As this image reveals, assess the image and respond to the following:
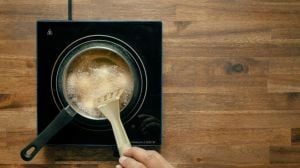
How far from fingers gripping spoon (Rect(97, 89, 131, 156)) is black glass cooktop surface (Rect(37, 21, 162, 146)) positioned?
0.18 ft

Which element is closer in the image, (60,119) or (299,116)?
(60,119)

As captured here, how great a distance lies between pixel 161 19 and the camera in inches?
35.4

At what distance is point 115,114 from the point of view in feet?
2.66

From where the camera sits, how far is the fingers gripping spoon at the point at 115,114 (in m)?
0.78

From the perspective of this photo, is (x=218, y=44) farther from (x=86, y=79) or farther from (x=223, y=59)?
(x=86, y=79)

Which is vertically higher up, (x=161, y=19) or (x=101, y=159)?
(x=161, y=19)

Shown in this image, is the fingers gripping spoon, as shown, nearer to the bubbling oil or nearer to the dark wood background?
the bubbling oil

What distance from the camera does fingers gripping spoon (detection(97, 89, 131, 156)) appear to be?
78cm

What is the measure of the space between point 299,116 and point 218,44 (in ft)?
0.86

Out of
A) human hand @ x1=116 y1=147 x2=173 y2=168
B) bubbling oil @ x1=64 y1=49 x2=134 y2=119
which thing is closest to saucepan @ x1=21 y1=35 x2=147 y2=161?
bubbling oil @ x1=64 y1=49 x2=134 y2=119

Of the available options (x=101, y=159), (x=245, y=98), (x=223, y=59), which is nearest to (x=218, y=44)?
(x=223, y=59)

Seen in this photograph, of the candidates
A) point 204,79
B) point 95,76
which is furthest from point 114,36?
point 204,79

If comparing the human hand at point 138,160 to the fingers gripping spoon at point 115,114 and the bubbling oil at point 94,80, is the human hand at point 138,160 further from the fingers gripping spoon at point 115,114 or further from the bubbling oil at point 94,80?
the bubbling oil at point 94,80

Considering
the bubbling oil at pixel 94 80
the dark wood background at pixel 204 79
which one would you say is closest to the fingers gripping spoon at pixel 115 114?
the bubbling oil at pixel 94 80
